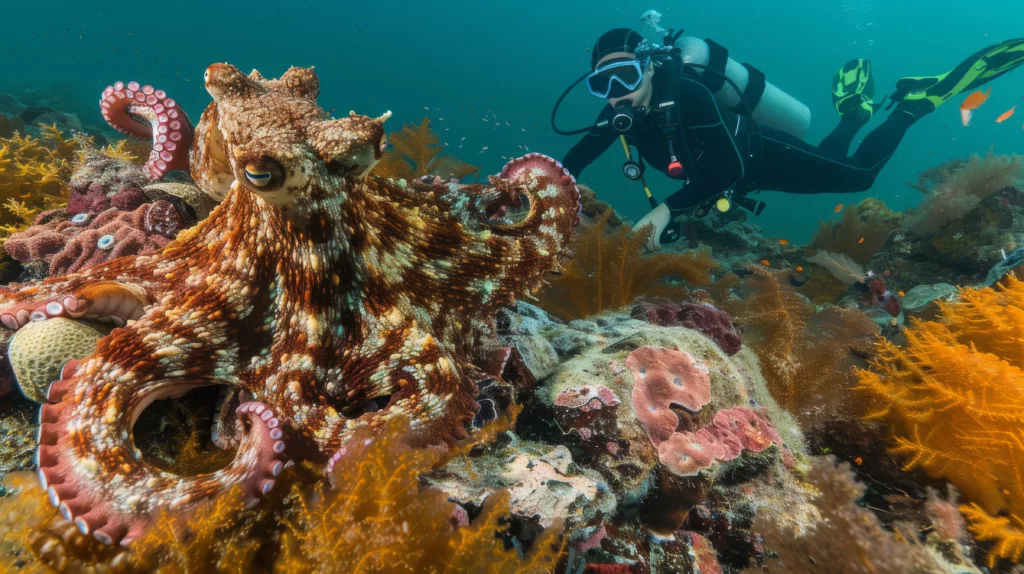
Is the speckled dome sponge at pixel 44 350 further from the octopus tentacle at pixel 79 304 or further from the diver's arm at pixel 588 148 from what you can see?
the diver's arm at pixel 588 148

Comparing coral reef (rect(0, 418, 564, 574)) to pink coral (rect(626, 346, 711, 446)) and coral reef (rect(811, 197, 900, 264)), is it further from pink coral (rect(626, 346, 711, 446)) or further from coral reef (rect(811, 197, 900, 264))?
coral reef (rect(811, 197, 900, 264))

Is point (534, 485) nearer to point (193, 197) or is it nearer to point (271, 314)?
point (271, 314)

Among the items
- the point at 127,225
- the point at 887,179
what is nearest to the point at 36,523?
the point at 127,225

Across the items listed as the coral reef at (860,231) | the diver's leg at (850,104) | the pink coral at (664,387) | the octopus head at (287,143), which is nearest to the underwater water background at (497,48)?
the diver's leg at (850,104)

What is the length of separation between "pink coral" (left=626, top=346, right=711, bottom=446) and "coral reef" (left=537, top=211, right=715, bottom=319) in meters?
2.00

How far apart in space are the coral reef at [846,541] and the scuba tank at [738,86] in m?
9.21

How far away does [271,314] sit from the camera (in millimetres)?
1962

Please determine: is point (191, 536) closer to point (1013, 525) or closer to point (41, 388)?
point (41, 388)

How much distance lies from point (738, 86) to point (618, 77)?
4.72m

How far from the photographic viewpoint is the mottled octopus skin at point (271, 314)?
152cm

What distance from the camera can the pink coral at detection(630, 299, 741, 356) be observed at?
3863mm

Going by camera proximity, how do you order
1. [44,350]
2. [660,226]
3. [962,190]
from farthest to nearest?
1. [962,190]
2. [660,226]
3. [44,350]

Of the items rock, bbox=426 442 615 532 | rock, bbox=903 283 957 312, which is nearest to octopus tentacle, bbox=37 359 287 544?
rock, bbox=426 442 615 532

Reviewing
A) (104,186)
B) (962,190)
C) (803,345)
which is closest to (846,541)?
(803,345)
